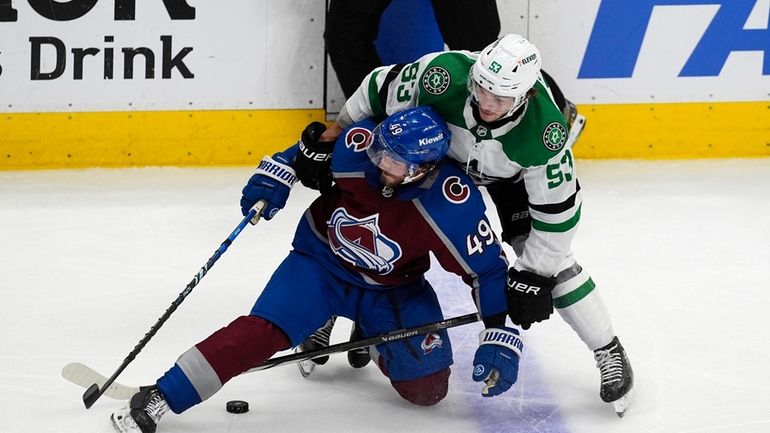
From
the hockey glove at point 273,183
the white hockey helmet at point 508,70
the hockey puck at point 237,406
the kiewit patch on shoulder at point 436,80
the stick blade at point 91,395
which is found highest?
the white hockey helmet at point 508,70

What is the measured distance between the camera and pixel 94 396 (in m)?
3.13

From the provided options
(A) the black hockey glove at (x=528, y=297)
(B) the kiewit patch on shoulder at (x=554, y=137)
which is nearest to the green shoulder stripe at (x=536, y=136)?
(B) the kiewit patch on shoulder at (x=554, y=137)

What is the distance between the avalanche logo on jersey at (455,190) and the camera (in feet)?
10.2

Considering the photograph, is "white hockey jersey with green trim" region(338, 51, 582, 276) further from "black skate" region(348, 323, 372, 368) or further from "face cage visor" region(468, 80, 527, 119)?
"black skate" region(348, 323, 372, 368)

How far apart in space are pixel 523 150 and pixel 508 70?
0.72 feet

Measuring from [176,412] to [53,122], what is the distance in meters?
2.71

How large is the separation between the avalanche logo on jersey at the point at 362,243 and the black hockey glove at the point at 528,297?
30 centimetres

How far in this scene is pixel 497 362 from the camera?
3.11 metres

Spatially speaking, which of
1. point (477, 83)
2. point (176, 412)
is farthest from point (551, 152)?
point (176, 412)

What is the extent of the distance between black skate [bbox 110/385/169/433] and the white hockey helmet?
1.05m

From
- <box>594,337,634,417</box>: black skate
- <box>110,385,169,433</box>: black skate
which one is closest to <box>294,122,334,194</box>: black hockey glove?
<box>110,385,169,433</box>: black skate

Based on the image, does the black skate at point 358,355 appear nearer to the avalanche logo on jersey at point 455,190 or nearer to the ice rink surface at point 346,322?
the ice rink surface at point 346,322

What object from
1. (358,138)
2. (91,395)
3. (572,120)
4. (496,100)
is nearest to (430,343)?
(358,138)

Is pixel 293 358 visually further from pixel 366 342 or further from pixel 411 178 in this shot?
pixel 411 178
